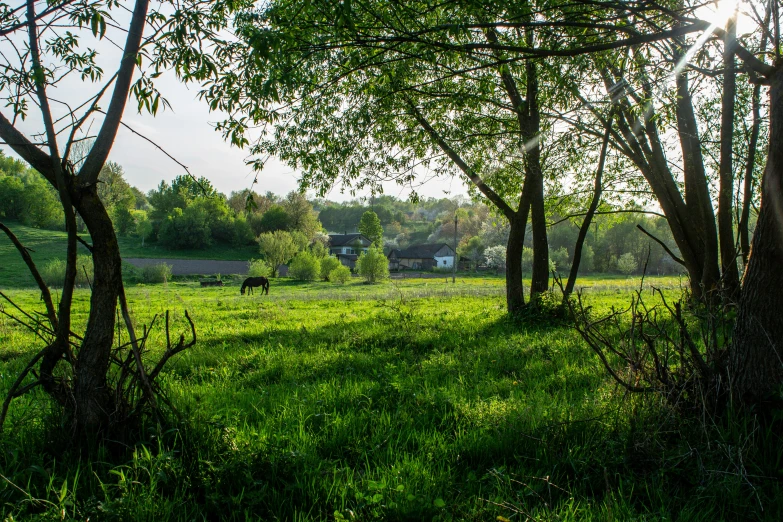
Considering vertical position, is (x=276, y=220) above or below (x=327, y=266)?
above

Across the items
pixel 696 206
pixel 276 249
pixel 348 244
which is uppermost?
pixel 348 244

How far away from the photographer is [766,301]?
125 inches

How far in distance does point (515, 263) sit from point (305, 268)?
151 feet

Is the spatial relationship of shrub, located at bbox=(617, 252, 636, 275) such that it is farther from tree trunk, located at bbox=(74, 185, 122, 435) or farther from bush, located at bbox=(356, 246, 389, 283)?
tree trunk, located at bbox=(74, 185, 122, 435)

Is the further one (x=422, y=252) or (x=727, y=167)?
(x=422, y=252)

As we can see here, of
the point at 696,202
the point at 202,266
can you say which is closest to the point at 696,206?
the point at 696,202

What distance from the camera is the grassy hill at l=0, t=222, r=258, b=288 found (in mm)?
43287

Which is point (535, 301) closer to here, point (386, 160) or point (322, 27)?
point (386, 160)

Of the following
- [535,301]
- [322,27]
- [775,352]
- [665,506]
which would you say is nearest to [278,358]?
[322,27]

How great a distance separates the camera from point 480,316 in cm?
1187

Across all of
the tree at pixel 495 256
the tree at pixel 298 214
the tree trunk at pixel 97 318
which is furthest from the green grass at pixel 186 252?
the tree trunk at pixel 97 318

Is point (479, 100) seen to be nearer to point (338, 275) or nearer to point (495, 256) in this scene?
point (338, 275)

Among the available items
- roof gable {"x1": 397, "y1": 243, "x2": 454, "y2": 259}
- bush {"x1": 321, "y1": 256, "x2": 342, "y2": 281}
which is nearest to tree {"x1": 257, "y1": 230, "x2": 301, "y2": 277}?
bush {"x1": 321, "y1": 256, "x2": 342, "y2": 281}

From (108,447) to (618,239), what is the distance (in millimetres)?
95210
